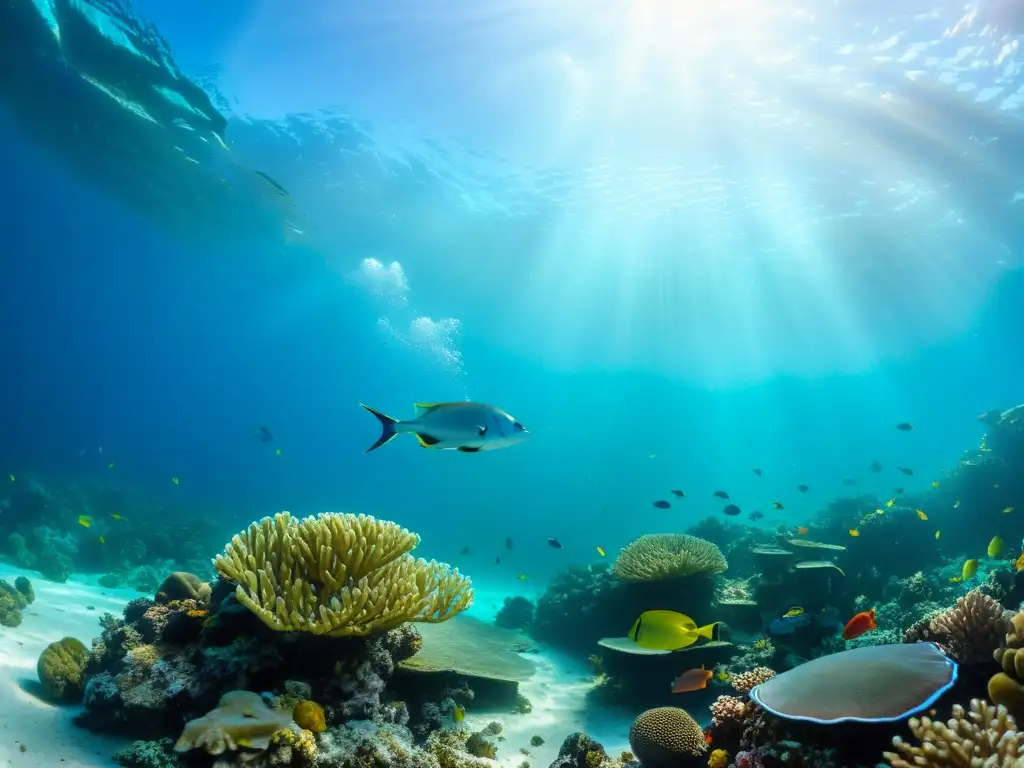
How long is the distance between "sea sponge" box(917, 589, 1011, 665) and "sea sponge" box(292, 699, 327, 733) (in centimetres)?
447

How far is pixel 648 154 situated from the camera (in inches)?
917

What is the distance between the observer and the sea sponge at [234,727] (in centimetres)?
315

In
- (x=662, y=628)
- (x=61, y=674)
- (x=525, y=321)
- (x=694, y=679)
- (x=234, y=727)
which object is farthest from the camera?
(x=525, y=321)

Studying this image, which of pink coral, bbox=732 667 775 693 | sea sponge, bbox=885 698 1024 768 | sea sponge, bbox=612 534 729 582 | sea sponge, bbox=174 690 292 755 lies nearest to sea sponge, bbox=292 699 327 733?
sea sponge, bbox=174 690 292 755

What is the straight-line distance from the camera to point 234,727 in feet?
10.8

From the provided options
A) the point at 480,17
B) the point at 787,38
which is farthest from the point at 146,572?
the point at 787,38

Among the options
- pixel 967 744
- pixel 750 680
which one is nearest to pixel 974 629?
pixel 967 744

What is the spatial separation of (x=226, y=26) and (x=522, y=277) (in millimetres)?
24408

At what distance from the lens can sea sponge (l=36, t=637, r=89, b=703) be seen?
16.6 ft

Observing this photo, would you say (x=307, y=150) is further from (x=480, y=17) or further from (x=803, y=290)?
(x=803, y=290)

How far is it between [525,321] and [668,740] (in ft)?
158

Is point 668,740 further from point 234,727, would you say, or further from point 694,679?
point 234,727

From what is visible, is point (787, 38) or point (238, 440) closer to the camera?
point (787, 38)

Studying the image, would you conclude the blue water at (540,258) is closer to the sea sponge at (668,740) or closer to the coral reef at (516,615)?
the coral reef at (516,615)
